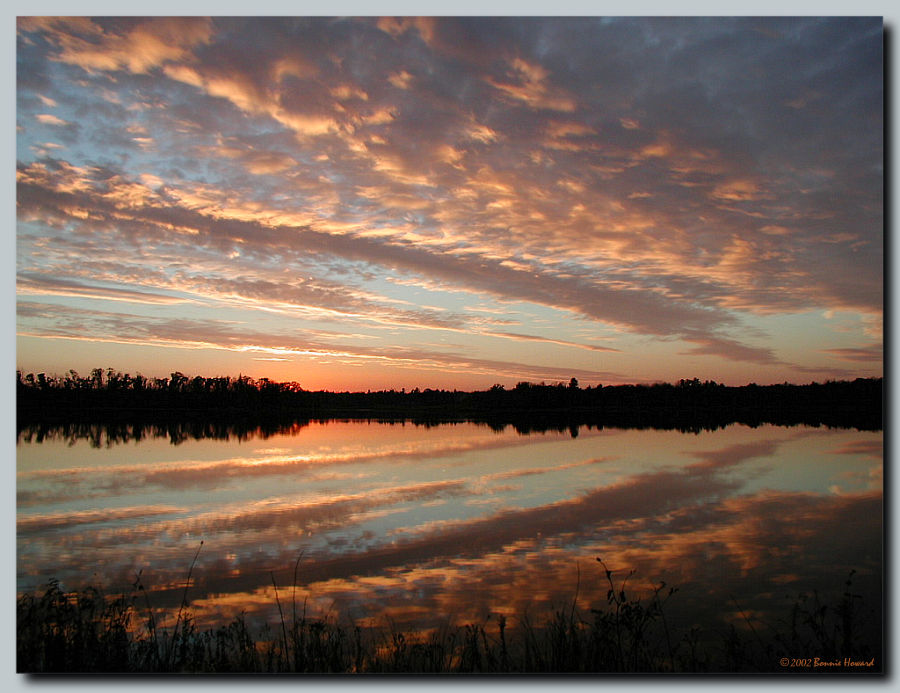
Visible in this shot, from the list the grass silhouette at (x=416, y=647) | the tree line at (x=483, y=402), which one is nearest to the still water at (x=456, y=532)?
the grass silhouette at (x=416, y=647)

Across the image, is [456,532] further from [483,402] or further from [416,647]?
[483,402]

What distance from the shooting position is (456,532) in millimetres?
7402

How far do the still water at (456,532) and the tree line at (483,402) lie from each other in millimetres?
1233

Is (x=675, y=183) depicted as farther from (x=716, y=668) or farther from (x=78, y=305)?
(x=78, y=305)

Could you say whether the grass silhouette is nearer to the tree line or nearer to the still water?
the still water

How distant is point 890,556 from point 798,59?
14.3 feet

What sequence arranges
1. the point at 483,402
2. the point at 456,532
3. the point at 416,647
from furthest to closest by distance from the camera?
the point at 483,402 → the point at 456,532 → the point at 416,647

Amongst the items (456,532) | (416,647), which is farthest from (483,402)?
(416,647)

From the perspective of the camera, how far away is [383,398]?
51.0 m

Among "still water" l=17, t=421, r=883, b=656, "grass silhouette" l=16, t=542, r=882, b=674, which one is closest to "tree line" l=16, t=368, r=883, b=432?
"still water" l=17, t=421, r=883, b=656

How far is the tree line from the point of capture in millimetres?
7898

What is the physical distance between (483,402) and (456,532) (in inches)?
1472

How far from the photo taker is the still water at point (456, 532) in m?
5.24

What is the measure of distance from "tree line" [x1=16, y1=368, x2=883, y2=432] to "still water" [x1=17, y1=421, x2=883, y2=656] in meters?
1.23
